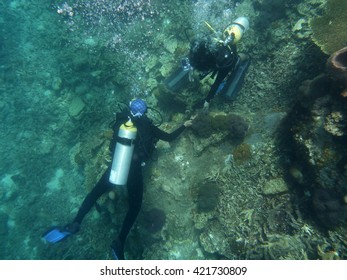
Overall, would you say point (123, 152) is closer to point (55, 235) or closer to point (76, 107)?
point (55, 235)

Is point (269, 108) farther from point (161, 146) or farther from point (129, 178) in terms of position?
point (129, 178)

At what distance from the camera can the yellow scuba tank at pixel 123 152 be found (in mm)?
5285

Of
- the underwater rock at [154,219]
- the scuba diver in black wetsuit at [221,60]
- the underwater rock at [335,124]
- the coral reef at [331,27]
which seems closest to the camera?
the underwater rock at [335,124]

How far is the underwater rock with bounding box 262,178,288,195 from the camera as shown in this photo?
18.3 feet

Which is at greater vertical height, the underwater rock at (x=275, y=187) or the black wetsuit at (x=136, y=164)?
the underwater rock at (x=275, y=187)

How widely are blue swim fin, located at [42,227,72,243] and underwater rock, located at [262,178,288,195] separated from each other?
4899 millimetres

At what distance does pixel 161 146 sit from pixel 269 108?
3.16 m

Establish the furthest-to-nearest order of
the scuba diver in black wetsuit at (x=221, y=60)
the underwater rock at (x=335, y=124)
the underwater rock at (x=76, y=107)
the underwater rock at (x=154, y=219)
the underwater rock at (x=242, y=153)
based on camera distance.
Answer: the underwater rock at (x=76, y=107)
the underwater rock at (x=154, y=219)
the underwater rock at (x=242, y=153)
the scuba diver in black wetsuit at (x=221, y=60)
the underwater rock at (x=335, y=124)

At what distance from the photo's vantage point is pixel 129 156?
17.8ft

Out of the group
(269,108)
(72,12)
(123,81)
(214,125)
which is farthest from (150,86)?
(72,12)

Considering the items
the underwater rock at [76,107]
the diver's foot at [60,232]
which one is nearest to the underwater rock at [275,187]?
the diver's foot at [60,232]

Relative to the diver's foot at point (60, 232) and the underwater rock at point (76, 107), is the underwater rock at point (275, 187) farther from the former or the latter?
the underwater rock at point (76, 107)

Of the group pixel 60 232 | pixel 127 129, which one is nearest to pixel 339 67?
pixel 127 129

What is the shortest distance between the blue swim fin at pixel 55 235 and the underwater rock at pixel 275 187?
490 cm
